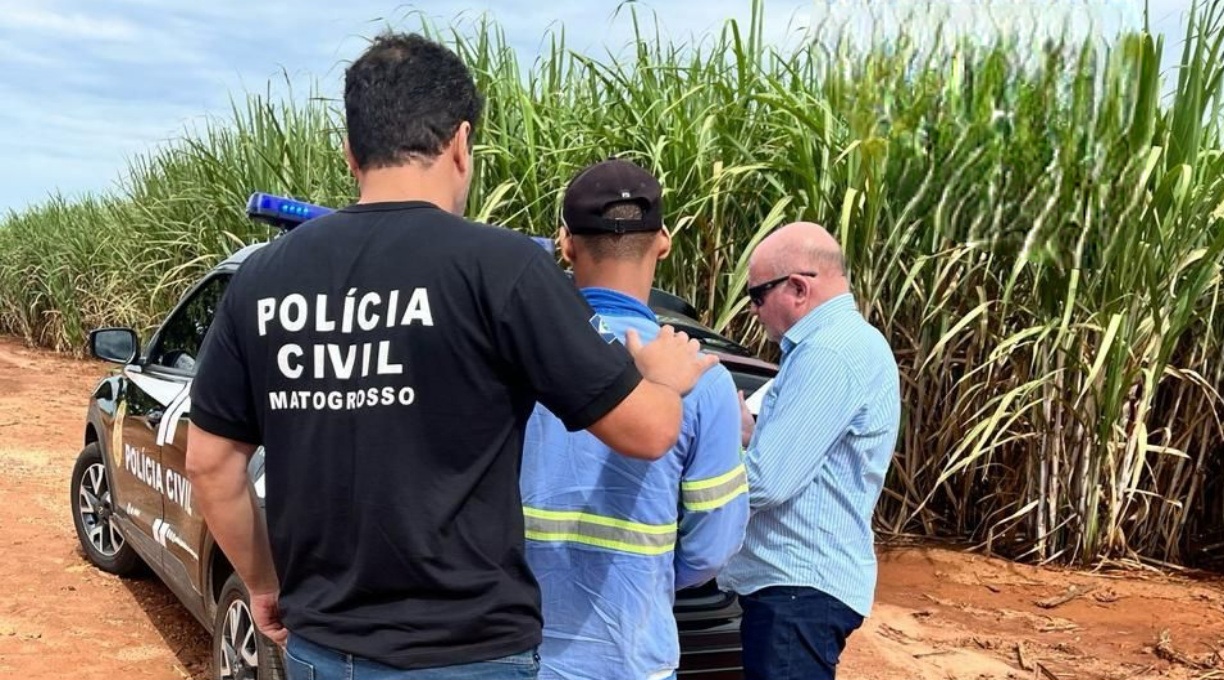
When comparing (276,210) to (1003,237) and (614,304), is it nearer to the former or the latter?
(614,304)

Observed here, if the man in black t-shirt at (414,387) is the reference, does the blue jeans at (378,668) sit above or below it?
below

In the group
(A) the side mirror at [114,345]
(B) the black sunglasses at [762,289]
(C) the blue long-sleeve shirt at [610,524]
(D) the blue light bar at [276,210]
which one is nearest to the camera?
(C) the blue long-sleeve shirt at [610,524]

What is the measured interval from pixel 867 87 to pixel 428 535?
171 inches

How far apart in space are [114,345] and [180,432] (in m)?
1.05

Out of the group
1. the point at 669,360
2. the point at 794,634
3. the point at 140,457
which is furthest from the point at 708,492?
the point at 140,457

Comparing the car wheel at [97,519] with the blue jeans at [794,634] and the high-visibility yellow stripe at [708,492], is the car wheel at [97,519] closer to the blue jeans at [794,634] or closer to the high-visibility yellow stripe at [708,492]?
the blue jeans at [794,634]

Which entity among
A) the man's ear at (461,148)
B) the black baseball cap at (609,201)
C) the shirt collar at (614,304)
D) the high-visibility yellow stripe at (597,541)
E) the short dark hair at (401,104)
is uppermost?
the short dark hair at (401,104)

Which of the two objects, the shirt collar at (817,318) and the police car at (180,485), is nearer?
the shirt collar at (817,318)

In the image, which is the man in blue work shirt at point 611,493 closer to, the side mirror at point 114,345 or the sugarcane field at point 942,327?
the sugarcane field at point 942,327

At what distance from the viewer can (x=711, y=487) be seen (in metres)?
1.75

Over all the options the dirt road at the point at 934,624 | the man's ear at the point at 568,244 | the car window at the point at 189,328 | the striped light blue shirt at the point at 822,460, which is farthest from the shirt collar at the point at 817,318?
the car window at the point at 189,328

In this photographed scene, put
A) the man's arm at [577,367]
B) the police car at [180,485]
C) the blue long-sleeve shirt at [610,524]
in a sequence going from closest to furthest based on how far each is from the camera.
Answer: the man's arm at [577,367]
the blue long-sleeve shirt at [610,524]
the police car at [180,485]

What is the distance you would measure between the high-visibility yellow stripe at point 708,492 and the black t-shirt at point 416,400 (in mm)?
351

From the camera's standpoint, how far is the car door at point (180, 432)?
12.0 ft
